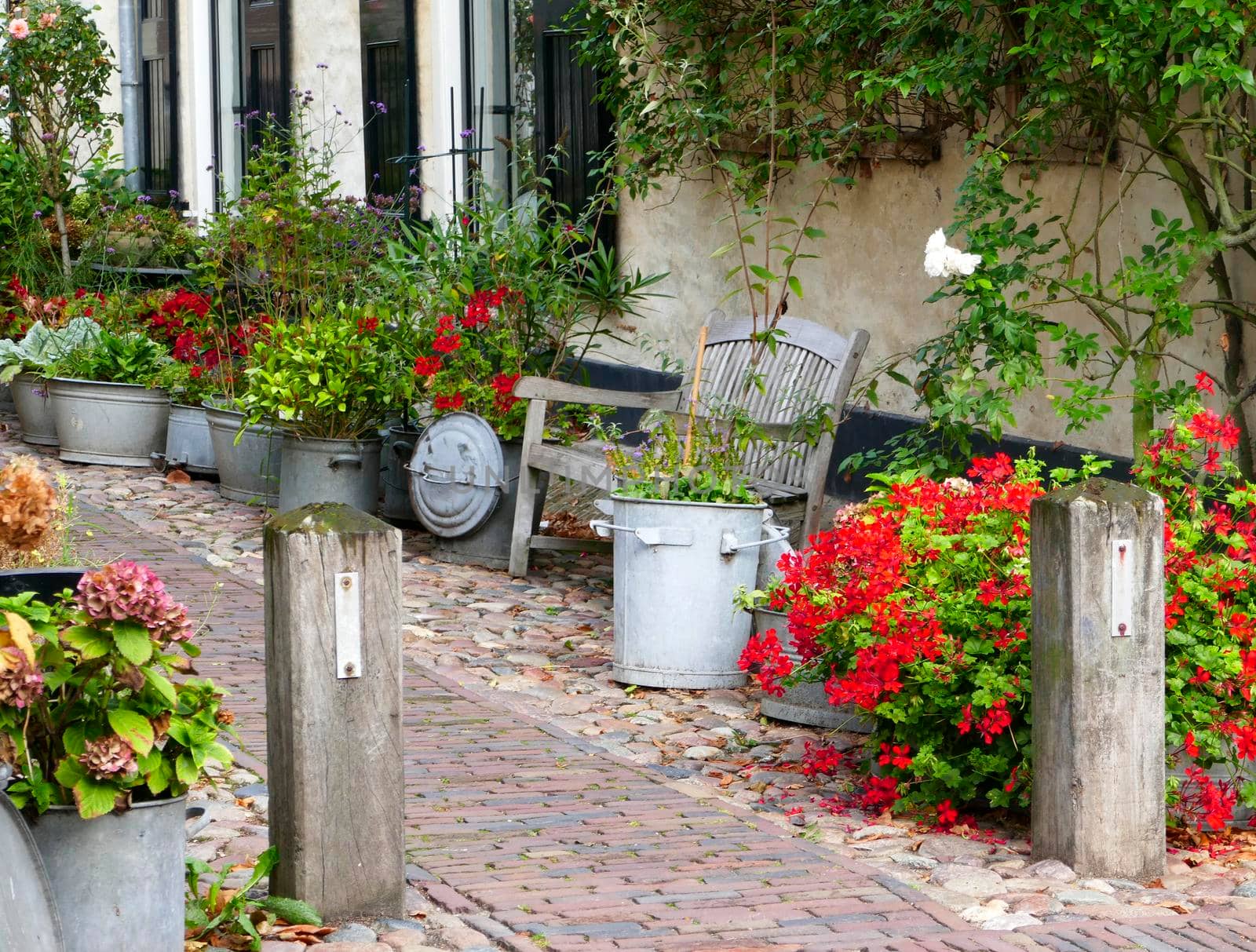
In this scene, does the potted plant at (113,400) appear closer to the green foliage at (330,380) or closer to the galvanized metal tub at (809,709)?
the green foliage at (330,380)

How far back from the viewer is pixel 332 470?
739 centimetres

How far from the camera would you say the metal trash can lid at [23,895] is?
2.49 metres

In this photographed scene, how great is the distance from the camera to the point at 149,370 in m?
9.54

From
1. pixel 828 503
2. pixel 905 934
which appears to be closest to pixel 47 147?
pixel 828 503

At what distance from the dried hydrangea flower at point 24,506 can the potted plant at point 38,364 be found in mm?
4866

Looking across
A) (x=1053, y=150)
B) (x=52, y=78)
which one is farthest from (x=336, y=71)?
(x=1053, y=150)

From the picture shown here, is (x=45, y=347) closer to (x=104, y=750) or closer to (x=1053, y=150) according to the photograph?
(x=1053, y=150)

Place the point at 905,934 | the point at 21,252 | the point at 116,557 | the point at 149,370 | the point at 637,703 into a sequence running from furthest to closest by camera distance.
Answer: the point at 21,252
the point at 149,370
the point at 116,557
the point at 637,703
the point at 905,934

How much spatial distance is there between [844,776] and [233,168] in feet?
34.5

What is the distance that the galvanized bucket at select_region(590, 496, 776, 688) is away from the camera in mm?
5375

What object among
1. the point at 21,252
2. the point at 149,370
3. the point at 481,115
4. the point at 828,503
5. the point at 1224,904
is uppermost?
the point at 481,115

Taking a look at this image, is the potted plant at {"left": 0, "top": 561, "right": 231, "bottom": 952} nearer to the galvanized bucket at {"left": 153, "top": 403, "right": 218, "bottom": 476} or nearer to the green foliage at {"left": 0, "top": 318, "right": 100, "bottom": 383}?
the galvanized bucket at {"left": 153, "top": 403, "right": 218, "bottom": 476}

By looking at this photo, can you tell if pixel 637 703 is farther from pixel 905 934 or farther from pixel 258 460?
pixel 258 460

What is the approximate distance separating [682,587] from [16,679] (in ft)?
9.61
